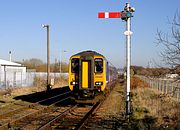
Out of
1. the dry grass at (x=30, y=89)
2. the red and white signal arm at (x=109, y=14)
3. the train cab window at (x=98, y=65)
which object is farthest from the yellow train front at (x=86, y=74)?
the dry grass at (x=30, y=89)

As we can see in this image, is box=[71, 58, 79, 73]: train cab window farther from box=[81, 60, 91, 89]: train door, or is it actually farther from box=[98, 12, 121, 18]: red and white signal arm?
box=[98, 12, 121, 18]: red and white signal arm

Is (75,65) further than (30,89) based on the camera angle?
No

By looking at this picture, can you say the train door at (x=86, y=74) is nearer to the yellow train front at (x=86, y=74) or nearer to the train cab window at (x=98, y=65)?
the yellow train front at (x=86, y=74)

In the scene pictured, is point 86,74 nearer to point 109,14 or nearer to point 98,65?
point 98,65

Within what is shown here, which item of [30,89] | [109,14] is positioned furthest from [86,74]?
[30,89]

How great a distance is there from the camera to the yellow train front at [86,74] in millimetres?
18641

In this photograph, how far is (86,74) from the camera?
18.8 metres

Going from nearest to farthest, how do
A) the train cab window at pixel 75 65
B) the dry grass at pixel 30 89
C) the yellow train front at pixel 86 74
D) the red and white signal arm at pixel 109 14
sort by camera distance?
the red and white signal arm at pixel 109 14 → the yellow train front at pixel 86 74 → the train cab window at pixel 75 65 → the dry grass at pixel 30 89

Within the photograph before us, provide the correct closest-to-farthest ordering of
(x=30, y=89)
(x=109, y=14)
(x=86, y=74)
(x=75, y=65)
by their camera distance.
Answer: (x=109, y=14) < (x=86, y=74) < (x=75, y=65) < (x=30, y=89)

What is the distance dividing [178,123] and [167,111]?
3560mm

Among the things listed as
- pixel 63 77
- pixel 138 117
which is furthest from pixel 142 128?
pixel 63 77

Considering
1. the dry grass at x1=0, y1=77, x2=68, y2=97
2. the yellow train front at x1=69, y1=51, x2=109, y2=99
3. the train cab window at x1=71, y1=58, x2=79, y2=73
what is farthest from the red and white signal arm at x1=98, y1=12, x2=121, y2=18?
the dry grass at x1=0, y1=77, x2=68, y2=97

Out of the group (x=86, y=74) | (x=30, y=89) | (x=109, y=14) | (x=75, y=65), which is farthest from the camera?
(x=30, y=89)

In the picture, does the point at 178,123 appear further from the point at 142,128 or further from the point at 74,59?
the point at 74,59
